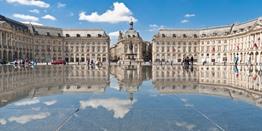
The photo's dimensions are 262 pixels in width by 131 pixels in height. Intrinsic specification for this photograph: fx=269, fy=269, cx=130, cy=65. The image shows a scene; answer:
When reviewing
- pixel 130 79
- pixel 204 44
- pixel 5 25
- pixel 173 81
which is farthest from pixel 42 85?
pixel 204 44

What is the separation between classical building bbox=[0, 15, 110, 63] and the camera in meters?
104

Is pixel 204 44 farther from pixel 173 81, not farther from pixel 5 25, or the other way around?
pixel 173 81

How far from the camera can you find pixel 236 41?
4163 inches

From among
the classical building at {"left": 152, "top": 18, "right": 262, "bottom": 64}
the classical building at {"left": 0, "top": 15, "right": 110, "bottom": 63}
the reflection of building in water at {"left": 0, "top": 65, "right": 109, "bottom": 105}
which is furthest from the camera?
the classical building at {"left": 152, "top": 18, "right": 262, "bottom": 64}

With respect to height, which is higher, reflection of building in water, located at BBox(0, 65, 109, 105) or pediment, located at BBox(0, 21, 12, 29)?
pediment, located at BBox(0, 21, 12, 29)

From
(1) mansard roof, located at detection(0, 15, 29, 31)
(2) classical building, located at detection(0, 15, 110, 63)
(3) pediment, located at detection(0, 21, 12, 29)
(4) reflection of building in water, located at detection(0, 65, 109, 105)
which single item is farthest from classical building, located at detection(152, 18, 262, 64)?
(4) reflection of building in water, located at detection(0, 65, 109, 105)

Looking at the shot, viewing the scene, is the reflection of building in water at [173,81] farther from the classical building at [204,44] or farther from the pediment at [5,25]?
the classical building at [204,44]

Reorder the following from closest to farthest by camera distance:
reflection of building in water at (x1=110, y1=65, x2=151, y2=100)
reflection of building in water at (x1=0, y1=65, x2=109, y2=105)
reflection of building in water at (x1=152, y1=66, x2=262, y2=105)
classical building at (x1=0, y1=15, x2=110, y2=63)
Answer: reflection of building in water at (x1=0, y1=65, x2=109, y2=105)
reflection of building in water at (x1=152, y1=66, x2=262, y2=105)
reflection of building in water at (x1=110, y1=65, x2=151, y2=100)
classical building at (x1=0, y1=15, x2=110, y2=63)

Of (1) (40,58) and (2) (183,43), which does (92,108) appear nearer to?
(1) (40,58)

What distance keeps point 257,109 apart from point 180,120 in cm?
318

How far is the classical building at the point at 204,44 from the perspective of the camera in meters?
105

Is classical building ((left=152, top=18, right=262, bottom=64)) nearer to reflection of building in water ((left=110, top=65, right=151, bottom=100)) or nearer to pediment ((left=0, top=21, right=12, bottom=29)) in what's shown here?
pediment ((left=0, top=21, right=12, bottom=29))

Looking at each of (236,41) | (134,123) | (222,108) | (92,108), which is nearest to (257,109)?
(222,108)

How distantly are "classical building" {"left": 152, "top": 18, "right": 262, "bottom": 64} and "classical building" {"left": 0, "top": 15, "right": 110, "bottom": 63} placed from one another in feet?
92.2
